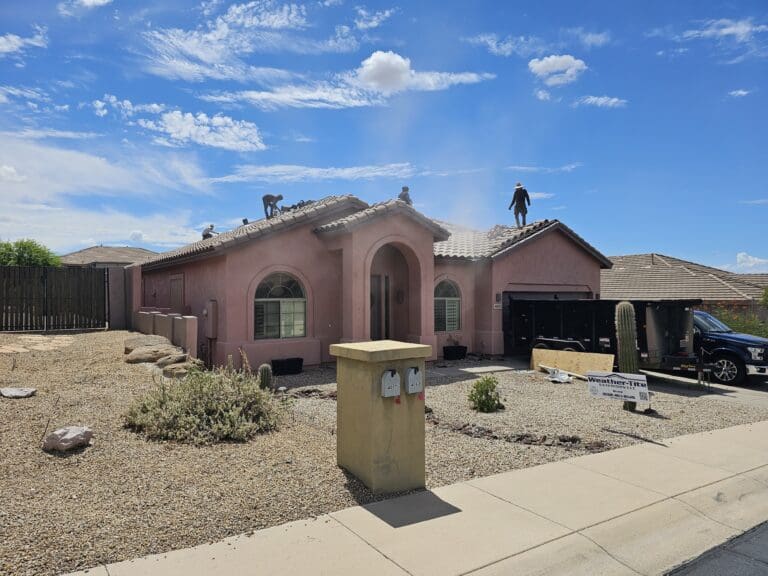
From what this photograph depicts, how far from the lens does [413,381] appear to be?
5801mm

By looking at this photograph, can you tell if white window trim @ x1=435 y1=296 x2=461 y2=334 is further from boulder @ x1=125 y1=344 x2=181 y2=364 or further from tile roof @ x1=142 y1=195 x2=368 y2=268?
boulder @ x1=125 y1=344 x2=181 y2=364

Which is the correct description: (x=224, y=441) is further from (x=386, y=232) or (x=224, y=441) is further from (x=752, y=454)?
(x=386, y=232)

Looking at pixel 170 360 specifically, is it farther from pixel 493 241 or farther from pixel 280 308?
pixel 493 241

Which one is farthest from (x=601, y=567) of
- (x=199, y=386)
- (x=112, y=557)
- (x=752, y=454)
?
(x=199, y=386)

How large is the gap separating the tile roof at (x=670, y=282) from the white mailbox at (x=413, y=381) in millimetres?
24675

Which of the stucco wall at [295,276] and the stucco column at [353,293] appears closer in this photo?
the stucco wall at [295,276]

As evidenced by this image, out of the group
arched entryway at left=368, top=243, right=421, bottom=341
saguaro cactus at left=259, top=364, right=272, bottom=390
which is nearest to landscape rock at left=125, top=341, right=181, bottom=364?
saguaro cactus at left=259, top=364, right=272, bottom=390

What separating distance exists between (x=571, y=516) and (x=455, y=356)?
1217 cm

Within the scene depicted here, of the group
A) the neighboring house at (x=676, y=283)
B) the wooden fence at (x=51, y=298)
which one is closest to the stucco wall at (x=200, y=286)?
the wooden fence at (x=51, y=298)

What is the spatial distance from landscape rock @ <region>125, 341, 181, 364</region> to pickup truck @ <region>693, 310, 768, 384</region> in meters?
12.6

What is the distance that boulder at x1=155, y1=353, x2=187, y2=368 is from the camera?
10.9 metres

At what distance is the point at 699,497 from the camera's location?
5.80 meters

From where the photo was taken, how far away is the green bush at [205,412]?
22.9 feet

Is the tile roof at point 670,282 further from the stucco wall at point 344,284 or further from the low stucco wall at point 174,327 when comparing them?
the low stucco wall at point 174,327
